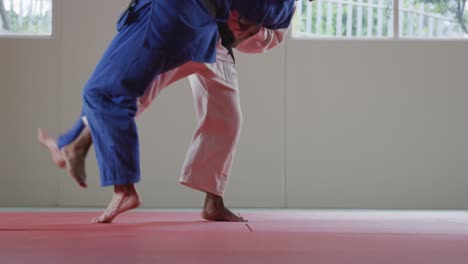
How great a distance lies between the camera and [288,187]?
538 cm

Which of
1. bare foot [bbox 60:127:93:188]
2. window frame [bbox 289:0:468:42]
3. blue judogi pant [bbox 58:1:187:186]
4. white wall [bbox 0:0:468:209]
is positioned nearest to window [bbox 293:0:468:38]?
window frame [bbox 289:0:468:42]

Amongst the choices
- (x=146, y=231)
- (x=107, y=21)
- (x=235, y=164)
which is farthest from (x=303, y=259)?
(x=107, y=21)

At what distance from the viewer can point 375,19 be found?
553cm

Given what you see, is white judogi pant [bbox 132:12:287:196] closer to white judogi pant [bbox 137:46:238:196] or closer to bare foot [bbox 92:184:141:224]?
white judogi pant [bbox 137:46:238:196]

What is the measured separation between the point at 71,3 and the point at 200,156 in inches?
118

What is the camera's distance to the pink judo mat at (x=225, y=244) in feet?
4.70

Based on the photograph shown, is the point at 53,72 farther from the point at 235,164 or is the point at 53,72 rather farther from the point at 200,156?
the point at 200,156

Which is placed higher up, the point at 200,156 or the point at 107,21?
the point at 107,21

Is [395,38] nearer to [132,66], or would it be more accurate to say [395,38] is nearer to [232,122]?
[232,122]

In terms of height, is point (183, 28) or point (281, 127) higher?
point (183, 28)

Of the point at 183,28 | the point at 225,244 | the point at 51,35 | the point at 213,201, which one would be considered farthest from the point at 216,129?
the point at 51,35

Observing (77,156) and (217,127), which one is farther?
(217,127)

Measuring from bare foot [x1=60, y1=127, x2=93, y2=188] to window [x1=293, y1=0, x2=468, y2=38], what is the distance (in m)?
3.36

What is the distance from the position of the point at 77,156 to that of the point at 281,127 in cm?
313
